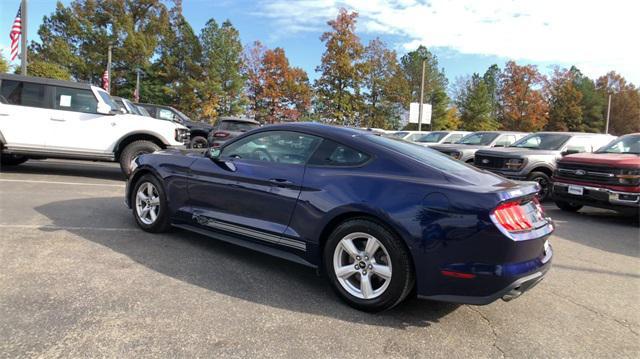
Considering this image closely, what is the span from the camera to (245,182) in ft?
13.9

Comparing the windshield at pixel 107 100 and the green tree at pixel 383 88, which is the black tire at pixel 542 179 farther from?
the green tree at pixel 383 88

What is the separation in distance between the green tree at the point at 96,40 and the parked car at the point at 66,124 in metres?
38.4

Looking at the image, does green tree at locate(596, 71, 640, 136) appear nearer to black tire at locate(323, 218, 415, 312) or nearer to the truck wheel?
the truck wheel

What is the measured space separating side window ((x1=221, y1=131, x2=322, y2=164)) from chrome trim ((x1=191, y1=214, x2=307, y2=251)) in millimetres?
682

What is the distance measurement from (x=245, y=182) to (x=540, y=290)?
296 cm

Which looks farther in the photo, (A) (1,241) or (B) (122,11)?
(B) (122,11)

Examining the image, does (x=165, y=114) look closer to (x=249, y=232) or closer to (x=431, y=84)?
(x=249, y=232)

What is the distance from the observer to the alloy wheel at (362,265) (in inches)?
133

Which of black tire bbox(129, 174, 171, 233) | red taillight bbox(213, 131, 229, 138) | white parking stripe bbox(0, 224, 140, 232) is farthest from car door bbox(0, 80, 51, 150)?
red taillight bbox(213, 131, 229, 138)

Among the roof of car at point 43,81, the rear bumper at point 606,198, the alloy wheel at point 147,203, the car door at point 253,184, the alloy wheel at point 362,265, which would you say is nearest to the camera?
the alloy wheel at point 362,265

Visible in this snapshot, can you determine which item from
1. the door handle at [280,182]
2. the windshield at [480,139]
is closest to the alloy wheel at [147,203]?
the door handle at [280,182]

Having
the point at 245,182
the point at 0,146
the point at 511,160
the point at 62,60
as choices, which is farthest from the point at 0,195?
the point at 62,60

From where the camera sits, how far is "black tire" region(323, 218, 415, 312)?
3250 millimetres

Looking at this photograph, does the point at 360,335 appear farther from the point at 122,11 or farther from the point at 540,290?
the point at 122,11
